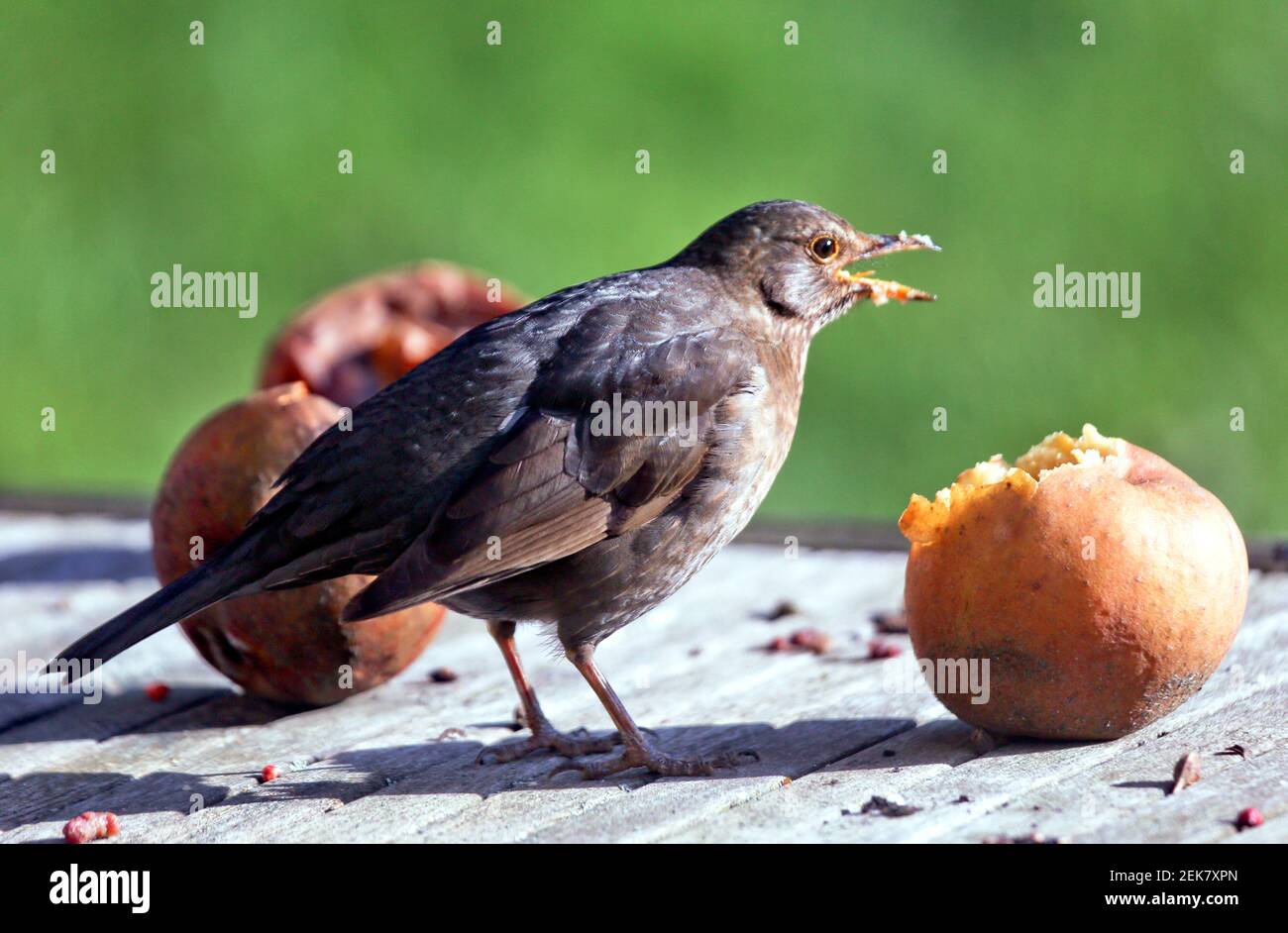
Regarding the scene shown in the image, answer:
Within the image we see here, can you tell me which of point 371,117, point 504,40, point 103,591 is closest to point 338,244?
point 371,117

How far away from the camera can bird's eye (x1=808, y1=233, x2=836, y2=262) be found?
5.01m

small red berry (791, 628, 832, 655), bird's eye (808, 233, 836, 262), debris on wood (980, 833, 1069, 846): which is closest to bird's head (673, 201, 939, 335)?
bird's eye (808, 233, 836, 262)

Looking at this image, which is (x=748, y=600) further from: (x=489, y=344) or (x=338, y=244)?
(x=338, y=244)

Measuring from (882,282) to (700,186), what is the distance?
4.96m

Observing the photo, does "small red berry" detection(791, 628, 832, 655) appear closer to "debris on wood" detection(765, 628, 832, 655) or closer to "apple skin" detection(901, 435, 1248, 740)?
"debris on wood" detection(765, 628, 832, 655)

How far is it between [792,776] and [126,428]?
22.1 ft

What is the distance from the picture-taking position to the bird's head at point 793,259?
4945 mm

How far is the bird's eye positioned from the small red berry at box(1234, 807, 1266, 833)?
7.10 ft

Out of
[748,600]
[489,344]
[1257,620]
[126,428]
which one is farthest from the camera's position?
[126,428]

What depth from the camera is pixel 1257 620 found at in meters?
5.14

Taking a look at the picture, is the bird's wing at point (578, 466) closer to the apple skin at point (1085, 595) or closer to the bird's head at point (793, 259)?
the bird's head at point (793, 259)

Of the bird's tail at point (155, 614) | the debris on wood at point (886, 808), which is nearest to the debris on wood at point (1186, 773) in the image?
the debris on wood at point (886, 808)

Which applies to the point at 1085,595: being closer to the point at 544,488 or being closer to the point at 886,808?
the point at 886,808

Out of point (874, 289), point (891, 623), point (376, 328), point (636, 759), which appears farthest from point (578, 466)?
point (376, 328)
